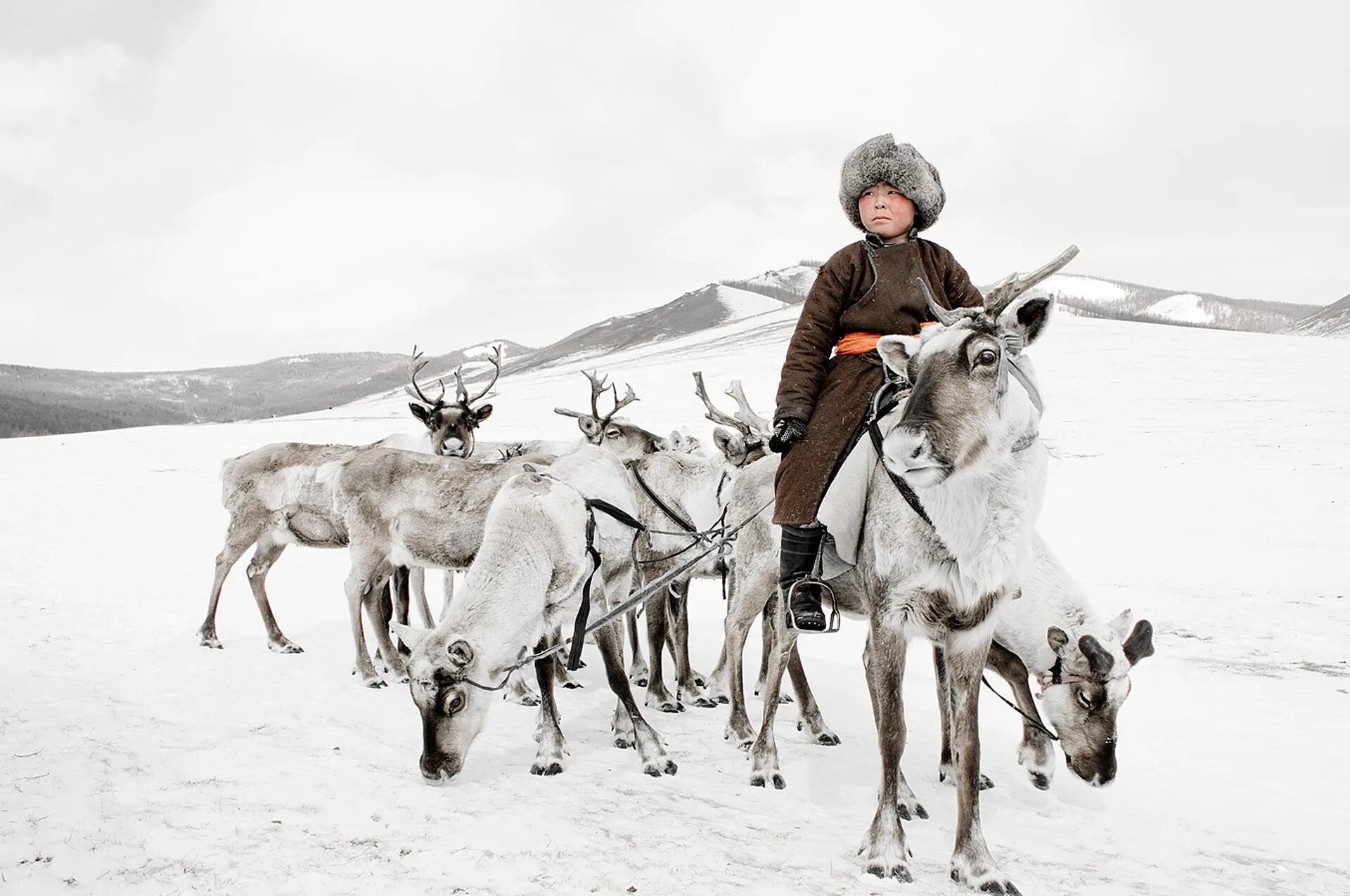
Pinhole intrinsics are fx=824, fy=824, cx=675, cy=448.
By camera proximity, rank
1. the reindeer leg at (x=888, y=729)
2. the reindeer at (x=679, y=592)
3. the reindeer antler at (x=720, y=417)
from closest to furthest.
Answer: the reindeer leg at (x=888, y=729), the reindeer at (x=679, y=592), the reindeer antler at (x=720, y=417)

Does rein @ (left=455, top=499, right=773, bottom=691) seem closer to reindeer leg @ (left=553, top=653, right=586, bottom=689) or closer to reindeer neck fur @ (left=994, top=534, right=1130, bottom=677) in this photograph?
reindeer neck fur @ (left=994, top=534, right=1130, bottom=677)

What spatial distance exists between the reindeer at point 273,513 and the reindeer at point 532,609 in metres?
3.36

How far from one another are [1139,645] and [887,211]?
3056mm

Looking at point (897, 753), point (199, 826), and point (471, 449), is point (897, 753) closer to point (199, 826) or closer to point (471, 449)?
point (199, 826)

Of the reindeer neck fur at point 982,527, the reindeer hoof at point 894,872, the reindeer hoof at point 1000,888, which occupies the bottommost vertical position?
the reindeer hoof at point 1000,888

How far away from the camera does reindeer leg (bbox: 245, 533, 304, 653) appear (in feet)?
27.1

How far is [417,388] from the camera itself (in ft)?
40.3

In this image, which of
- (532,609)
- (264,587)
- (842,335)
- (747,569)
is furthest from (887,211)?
(264,587)

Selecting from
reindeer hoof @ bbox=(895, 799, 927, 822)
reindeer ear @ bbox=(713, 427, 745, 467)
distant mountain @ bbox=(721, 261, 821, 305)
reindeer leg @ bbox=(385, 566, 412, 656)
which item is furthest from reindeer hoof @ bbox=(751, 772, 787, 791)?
distant mountain @ bbox=(721, 261, 821, 305)

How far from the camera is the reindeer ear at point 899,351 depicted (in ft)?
11.7

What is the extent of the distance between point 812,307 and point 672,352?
225 ft

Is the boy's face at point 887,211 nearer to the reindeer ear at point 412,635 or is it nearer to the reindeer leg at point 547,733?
the reindeer leg at point 547,733

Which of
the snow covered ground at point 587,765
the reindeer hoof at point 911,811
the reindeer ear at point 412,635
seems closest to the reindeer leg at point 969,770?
the snow covered ground at point 587,765

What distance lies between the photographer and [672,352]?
2854 inches
